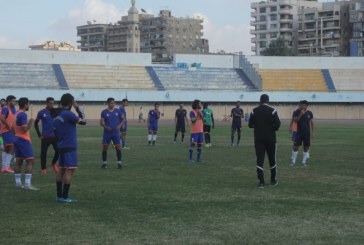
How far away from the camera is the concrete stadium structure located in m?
76.9

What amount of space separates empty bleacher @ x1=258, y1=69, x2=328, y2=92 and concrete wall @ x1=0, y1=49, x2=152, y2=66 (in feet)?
50.0

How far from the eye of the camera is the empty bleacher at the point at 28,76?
75312mm

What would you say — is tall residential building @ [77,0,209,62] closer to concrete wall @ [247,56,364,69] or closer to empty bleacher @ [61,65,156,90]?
concrete wall @ [247,56,364,69]

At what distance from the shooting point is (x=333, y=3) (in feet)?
484

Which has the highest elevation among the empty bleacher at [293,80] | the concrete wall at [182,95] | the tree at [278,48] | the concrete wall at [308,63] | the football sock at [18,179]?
the tree at [278,48]

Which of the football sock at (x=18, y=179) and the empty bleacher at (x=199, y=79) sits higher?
the empty bleacher at (x=199, y=79)

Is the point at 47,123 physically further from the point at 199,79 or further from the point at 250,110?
the point at 199,79

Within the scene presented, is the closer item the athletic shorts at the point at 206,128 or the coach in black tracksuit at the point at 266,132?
the coach in black tracksuit at the point at 266,132

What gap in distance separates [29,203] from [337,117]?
243 ft

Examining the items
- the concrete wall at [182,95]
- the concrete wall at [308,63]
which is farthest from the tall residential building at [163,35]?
the concrete wall at [182,95]

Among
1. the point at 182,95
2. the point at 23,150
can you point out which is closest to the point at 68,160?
the point at 23,150

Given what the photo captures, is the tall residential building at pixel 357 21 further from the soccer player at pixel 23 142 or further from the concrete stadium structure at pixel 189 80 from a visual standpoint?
the soccer player at pixel 23 142

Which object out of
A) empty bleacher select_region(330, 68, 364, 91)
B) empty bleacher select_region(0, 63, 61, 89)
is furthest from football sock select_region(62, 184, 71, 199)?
empty bleacher select_region(330, 68, 364, 91)

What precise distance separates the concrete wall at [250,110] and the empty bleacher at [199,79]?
11.2 feet
